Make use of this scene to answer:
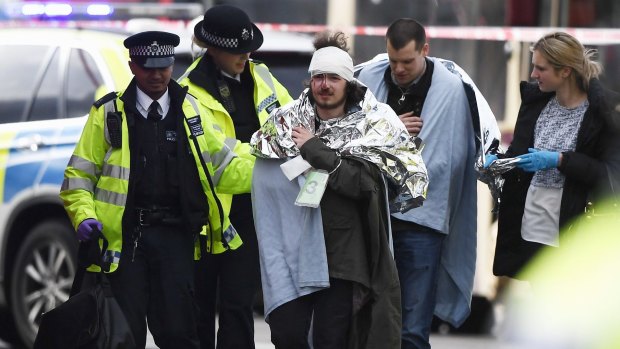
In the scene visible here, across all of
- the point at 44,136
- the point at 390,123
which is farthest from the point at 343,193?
the point at 44,136

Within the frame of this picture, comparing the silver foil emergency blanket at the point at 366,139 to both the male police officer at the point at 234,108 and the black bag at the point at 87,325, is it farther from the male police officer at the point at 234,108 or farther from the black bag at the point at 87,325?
the black bag at the point at 87,325

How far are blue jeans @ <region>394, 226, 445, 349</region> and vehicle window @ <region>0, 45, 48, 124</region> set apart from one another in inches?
119

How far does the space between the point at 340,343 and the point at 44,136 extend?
3.18 meters

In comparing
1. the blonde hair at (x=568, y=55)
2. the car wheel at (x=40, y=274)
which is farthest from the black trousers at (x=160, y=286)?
the car wheel at (x=40, y=274)

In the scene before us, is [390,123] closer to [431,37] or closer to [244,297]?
[244,297]

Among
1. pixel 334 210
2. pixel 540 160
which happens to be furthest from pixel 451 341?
pixel 334 210

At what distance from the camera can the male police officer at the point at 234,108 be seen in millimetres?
7004

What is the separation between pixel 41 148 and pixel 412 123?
2.79m

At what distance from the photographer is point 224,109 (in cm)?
698

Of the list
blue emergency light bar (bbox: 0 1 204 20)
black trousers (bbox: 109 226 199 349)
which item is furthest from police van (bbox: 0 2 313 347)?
black trousers (bbox: 109 226 199 349)

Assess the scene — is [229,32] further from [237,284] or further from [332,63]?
[237,284]

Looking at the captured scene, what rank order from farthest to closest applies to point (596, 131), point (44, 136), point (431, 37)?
1. point (431, 37)
2. point (44, 136)
3. point (596, 131)

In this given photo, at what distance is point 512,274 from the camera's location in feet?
22.6

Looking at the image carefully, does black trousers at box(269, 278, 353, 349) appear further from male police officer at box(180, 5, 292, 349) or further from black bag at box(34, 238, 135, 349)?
male police officer at box(180, 5, 292, 349)
